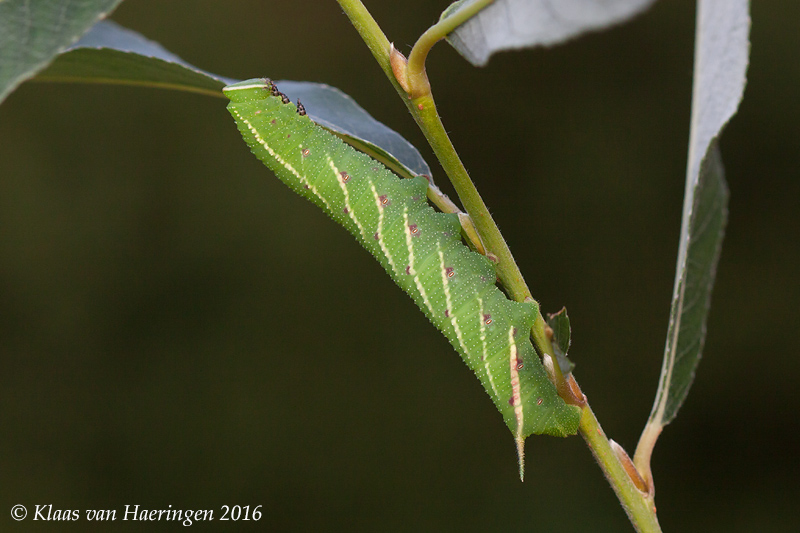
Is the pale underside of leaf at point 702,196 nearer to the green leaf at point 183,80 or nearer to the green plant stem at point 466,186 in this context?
the green plant stem at point 466,186

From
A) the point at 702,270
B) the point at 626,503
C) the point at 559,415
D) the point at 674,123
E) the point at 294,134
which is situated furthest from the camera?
the point at 674,123

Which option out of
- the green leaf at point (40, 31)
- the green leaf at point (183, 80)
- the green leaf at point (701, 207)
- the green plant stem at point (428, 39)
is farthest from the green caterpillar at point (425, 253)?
the green leaf at point (40, 31)

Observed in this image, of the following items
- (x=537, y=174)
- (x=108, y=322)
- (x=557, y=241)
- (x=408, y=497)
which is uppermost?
(x=108, y=322)

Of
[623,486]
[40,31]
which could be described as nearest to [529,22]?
[40,31]

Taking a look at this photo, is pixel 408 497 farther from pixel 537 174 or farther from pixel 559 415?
pixel 559 415

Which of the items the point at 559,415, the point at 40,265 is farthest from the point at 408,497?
the point at 559,415

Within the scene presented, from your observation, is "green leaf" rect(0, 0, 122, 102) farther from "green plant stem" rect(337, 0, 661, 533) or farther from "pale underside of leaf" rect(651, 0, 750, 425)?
"pale underside of leaf" rect(651, 0, 750, 425)

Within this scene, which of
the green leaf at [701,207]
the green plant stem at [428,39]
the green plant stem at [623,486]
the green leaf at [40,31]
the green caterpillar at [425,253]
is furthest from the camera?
the green caterpillar at [425,253]
